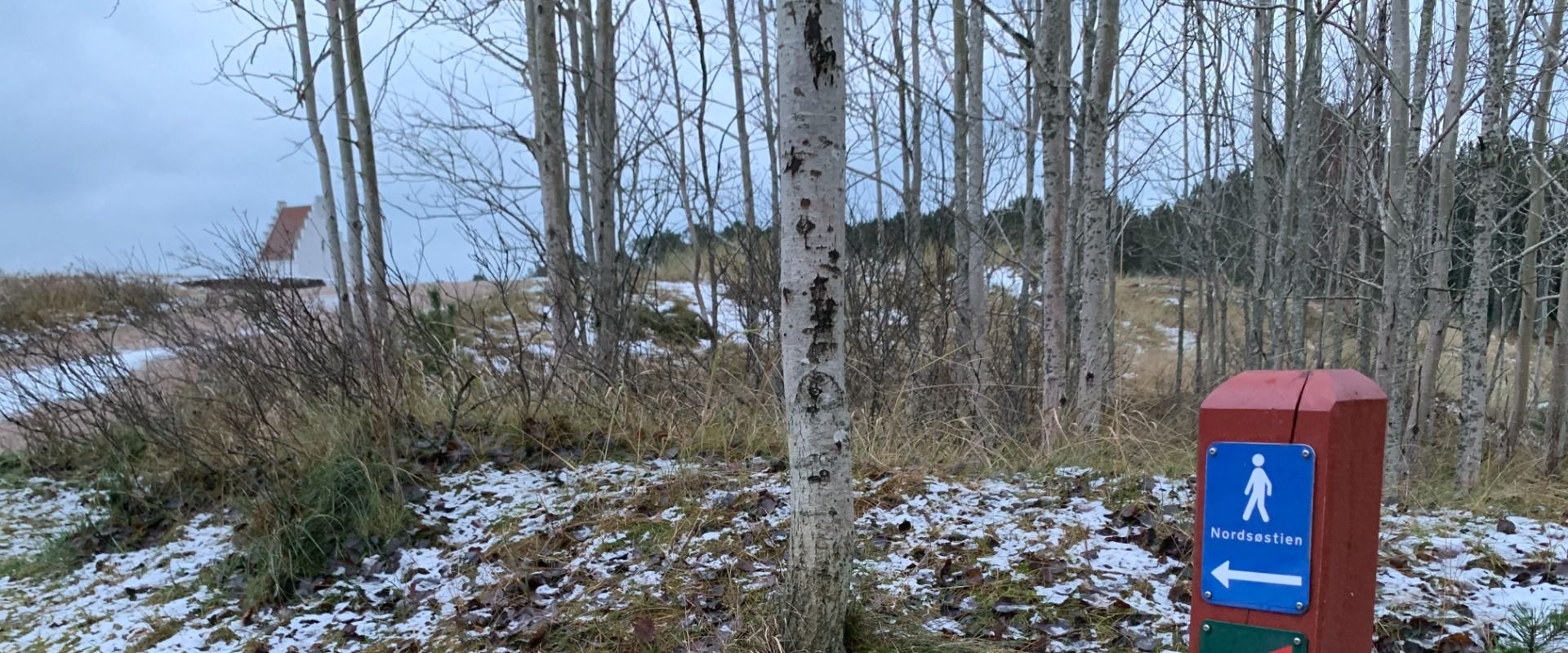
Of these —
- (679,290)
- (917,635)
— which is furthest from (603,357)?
(679,290)

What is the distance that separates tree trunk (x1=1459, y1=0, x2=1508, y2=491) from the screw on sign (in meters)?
5.07

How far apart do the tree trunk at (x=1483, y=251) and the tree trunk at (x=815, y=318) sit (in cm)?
477

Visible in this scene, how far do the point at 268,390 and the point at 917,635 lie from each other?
471 cm

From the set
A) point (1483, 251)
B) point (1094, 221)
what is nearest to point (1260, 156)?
point (1483, 251)

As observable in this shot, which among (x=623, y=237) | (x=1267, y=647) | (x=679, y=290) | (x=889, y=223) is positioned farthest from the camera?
(x=679, y=290)

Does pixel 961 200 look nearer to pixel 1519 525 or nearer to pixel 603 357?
pixel 603 357

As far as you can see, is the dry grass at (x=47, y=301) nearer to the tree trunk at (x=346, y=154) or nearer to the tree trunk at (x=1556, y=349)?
the tree trunk at (x=346, y=154)

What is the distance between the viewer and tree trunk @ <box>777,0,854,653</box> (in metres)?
2.54

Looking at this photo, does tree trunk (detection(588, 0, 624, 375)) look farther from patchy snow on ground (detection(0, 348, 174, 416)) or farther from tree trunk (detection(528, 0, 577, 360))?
patchy snow on ground (detection(0, 348, 174, 416))

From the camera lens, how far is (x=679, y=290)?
17125mm

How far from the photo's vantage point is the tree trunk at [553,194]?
667 cm

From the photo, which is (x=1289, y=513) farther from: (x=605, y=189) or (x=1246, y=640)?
(x=605, y=189)

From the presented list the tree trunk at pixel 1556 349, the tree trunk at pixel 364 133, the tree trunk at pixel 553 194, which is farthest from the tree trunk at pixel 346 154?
the tree trunk at pixel 1556 349

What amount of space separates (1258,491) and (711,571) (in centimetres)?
257
